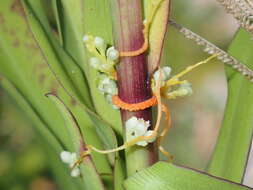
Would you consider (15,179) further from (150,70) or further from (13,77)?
(150,70)

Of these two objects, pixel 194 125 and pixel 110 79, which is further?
pixel 194 125

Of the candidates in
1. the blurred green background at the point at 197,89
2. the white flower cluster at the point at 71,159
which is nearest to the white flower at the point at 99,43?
the white flower cluster at the point at 71,159

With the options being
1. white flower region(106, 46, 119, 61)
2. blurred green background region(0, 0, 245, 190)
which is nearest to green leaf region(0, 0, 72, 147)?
white flower region(106, 46, 119, 61)

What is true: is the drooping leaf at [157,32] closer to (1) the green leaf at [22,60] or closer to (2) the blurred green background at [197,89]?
(1) the green leaf at [22,60]

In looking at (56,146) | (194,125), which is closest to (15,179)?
(56,146)

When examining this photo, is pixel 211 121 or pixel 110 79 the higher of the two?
pixel 110 79

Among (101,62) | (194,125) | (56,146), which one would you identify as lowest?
(194,125)

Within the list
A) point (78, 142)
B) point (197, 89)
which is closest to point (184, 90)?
point (78, 142)

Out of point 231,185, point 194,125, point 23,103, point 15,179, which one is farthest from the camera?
point 194,125
